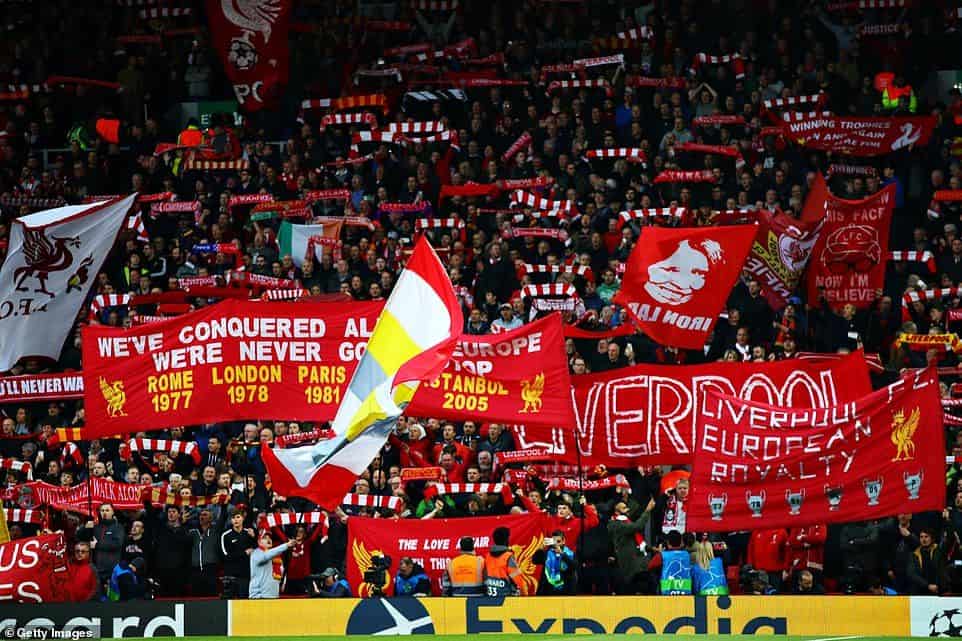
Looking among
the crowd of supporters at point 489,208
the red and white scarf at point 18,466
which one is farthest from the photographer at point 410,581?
the red and white scarf at point 18,466

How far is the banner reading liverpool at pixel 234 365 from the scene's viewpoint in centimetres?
2170

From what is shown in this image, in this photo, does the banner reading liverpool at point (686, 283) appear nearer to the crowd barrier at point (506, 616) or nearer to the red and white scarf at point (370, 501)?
the red and white scarf at point (370, 501)

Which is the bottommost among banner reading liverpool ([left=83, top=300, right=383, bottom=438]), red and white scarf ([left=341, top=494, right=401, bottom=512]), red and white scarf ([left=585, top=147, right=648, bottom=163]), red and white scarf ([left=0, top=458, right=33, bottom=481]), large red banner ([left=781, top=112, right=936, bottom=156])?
red and white scarf ([left=341, top=494, right=401, bottom=512])

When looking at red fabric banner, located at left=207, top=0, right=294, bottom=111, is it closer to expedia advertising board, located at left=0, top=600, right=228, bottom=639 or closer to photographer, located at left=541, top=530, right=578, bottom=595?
expedia advertising board, located at left=0, top=600, right=228, bottom=639

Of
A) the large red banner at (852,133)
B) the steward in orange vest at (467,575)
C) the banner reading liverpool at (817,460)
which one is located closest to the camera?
the banner reading liverpool at (817,460)

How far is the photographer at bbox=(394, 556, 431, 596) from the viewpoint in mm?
21938

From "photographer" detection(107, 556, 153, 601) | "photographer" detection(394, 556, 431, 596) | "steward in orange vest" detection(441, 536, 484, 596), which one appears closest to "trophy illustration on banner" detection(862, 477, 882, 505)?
"steward in orange vest" detection(441, 536, 484, 596)

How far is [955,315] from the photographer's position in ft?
88.8

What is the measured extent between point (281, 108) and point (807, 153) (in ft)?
34.3

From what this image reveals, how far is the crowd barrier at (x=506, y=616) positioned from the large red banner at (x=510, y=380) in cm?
214

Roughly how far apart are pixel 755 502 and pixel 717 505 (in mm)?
421

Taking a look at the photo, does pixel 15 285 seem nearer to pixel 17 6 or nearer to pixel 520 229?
pixel 520 229

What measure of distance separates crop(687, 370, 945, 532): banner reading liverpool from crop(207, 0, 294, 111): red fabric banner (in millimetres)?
17285

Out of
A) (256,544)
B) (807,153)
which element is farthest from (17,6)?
(256,544)
